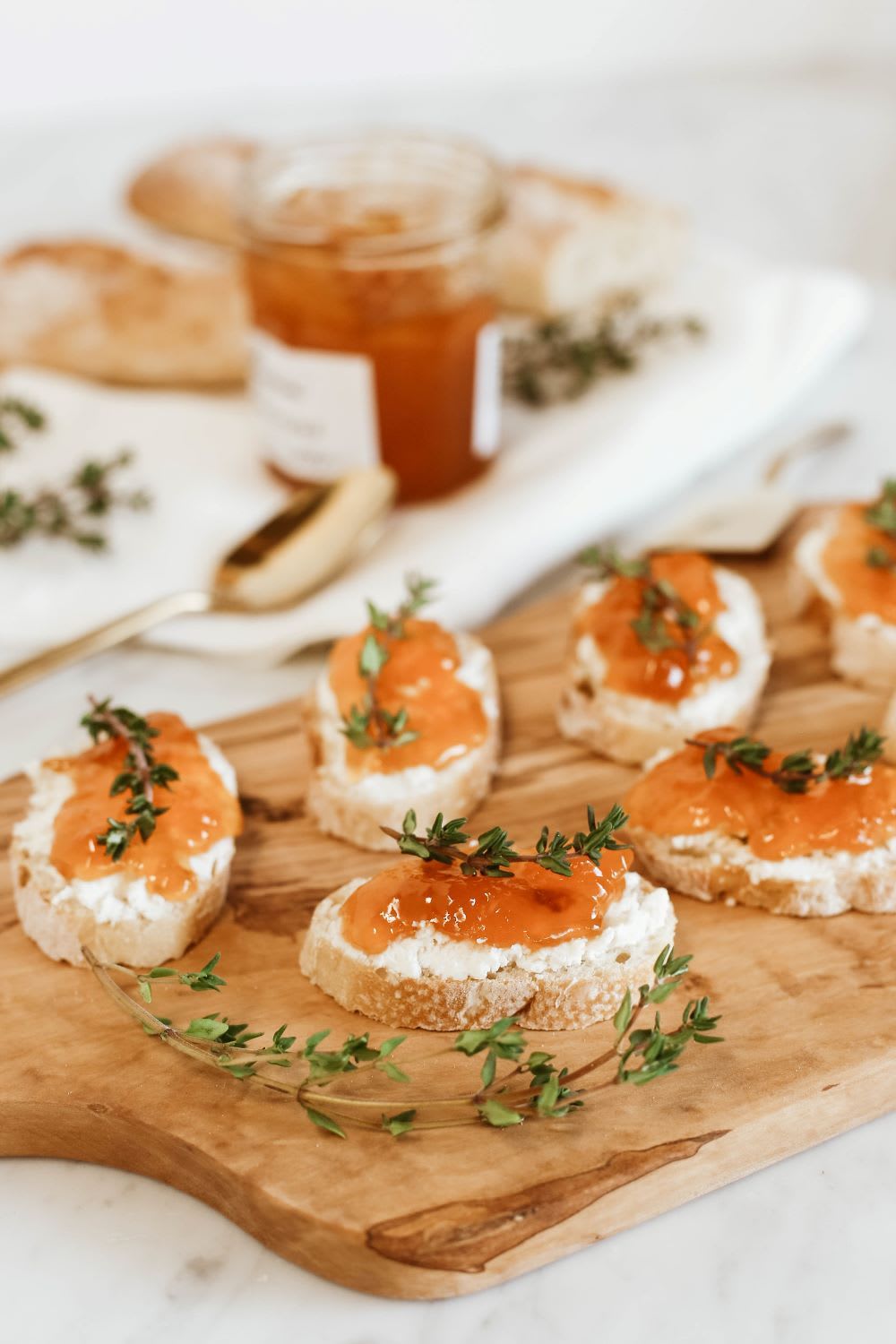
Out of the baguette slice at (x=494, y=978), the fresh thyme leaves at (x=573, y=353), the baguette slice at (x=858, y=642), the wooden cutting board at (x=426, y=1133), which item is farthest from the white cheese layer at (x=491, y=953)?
the fresh thyme leaves at (x=573, y=353)

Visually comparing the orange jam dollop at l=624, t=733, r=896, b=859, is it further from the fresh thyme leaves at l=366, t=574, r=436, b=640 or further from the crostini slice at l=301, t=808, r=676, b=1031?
the fresh thyme leaves at l=366, t=574, r=436, b=640

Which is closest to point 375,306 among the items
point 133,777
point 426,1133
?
point 133,777

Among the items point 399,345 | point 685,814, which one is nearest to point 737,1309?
point 685,814

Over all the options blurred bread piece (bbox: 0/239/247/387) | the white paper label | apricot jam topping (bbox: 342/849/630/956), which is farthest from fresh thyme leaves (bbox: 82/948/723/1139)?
blurred bread piece (bbox: 0/239/247/387)

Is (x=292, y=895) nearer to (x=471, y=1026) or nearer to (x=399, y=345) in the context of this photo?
(x=471, y=1026)

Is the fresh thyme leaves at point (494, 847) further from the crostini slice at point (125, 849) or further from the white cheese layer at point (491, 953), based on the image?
the crostini slice at point (125, 849)

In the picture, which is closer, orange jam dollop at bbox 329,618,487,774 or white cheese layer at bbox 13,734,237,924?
white cheese layer at bbox 13,734,237,924
